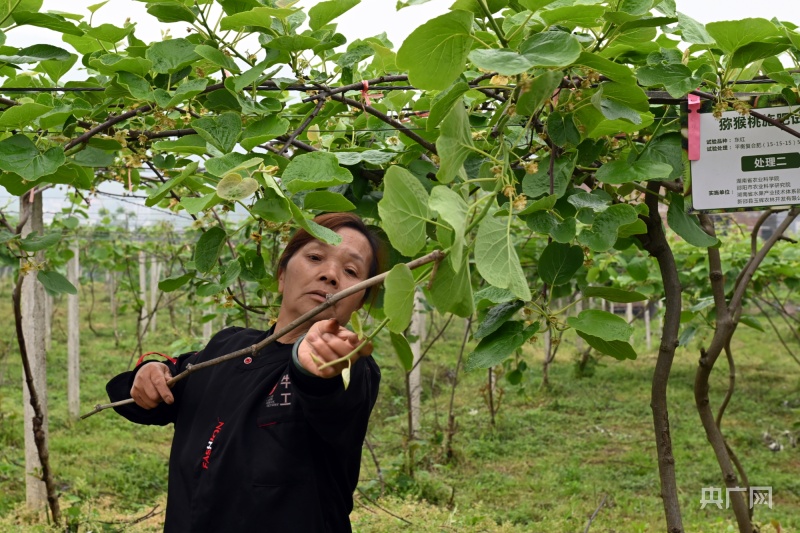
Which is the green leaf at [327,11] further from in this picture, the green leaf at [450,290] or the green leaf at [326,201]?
the green leaf at [450,290]

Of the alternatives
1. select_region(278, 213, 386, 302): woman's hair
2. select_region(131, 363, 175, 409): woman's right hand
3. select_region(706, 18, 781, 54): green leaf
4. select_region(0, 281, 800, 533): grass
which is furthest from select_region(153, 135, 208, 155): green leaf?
select_region(0, 281, 800, 533): grass

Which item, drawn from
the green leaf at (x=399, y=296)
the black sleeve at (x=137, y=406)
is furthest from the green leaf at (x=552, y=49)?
the black sleeve at (x=137, y=406)

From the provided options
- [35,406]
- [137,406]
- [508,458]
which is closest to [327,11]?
[137,406]

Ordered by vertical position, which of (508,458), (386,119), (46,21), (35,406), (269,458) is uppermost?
(46,21)

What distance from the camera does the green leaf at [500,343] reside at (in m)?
1.07

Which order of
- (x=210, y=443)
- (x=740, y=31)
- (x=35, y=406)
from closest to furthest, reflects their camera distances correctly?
(x=740, y=31)
(x=210, y=443)
(x=35, y=406)

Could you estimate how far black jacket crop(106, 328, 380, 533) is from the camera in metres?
1.26

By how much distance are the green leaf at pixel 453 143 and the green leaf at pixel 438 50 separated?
0.06 m

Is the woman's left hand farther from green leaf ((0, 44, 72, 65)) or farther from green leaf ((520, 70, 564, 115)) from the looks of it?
green leaf ((0, 44, 72, 65))

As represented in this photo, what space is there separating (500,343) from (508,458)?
4.46 metres

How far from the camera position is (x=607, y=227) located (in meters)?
1.12

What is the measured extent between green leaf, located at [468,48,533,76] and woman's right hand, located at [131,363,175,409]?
85 centimetres

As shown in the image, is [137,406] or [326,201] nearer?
[326,201]

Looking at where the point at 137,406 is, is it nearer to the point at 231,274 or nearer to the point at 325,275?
the point at 231,274
